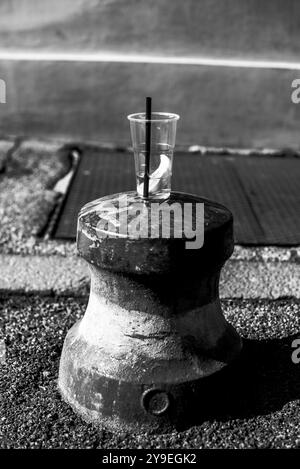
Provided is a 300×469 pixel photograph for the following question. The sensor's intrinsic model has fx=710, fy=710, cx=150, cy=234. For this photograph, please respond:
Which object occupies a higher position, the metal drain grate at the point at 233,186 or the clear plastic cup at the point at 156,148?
the clear plastic cup at the point at 156,148

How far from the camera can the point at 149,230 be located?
2639 mm

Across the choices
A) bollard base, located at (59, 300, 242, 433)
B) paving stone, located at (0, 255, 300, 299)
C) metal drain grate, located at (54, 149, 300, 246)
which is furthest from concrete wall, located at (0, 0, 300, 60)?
bollard base, located at (59, 300, 242, 433)

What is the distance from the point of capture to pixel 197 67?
6.08m

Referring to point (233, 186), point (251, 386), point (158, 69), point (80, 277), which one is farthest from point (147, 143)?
point (158, 69)

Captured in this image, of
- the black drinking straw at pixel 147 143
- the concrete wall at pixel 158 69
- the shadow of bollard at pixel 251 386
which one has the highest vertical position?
the black drinking straw at pixel 147 143

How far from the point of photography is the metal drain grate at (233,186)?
4689 millimetres

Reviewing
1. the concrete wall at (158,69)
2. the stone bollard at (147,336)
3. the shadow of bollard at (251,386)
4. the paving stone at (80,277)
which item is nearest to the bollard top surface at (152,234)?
the stone bollard at (147,336)

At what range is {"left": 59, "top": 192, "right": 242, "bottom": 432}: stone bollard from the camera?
8.87 feet

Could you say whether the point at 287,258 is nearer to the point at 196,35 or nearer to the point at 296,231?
the point at 296,231

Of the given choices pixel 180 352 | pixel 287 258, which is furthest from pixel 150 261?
pixel 287 258

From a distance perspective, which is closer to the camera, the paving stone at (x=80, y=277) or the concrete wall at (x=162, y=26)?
the paving stone at (x=80, y=277)

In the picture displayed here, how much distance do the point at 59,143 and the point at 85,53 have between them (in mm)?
821

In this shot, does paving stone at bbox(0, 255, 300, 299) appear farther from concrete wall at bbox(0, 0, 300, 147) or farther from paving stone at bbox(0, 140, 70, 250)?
concrete wall at bbox(0, 0, 300, 147)

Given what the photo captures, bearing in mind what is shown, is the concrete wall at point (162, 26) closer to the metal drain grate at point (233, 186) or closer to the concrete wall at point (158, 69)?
the concrete wall at point (158, 69)
